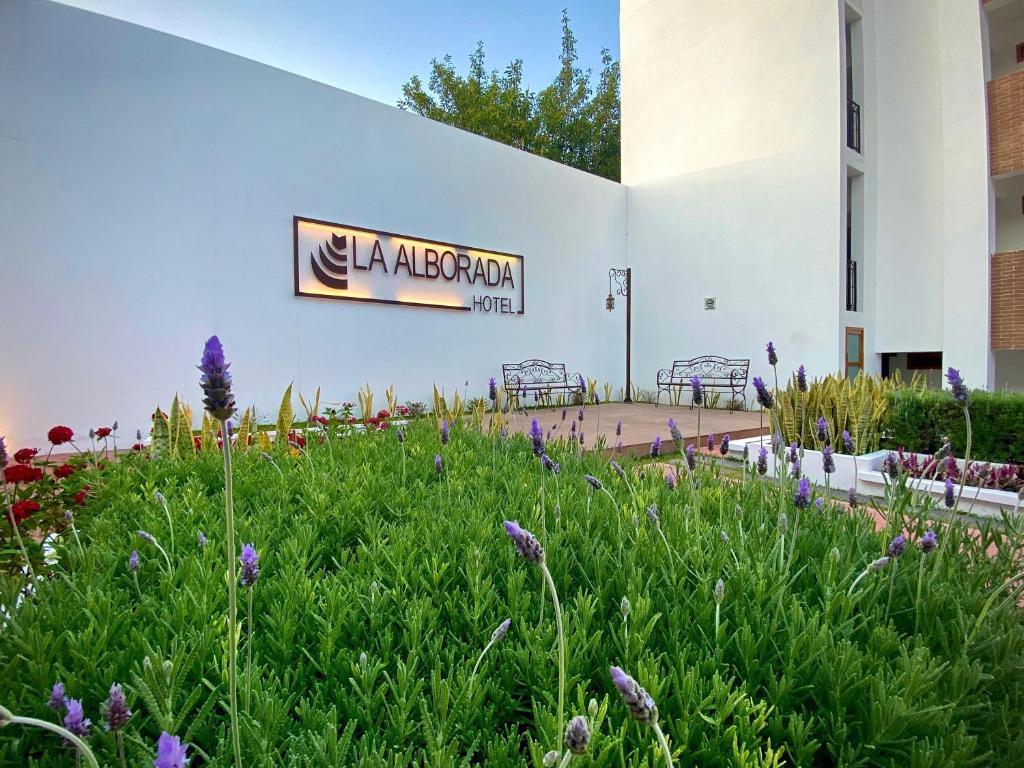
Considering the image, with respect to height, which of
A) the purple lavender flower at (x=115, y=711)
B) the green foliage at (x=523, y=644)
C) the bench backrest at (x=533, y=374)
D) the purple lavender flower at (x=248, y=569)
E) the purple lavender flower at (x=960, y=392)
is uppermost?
the bench backrest at (x=533, y=374)

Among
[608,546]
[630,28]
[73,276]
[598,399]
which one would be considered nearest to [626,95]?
[630,28]

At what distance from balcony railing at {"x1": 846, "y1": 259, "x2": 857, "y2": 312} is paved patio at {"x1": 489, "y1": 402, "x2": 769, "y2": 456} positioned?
9.29 ft

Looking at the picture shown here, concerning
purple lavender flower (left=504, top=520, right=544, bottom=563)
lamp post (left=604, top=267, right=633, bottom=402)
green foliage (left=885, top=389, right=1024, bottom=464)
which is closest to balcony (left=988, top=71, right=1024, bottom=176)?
lamp post (left=604, top=267, right=633, bottom=402)

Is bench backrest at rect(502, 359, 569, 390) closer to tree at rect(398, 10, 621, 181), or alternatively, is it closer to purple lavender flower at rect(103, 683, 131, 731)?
purple lavender flower at rect(103, 683, 131, 731)

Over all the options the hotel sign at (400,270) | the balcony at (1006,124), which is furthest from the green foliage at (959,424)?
the balcony at (1006,124)

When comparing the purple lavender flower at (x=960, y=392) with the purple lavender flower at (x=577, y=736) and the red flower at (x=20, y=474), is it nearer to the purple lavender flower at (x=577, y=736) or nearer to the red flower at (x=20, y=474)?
the purple lavender flower at (x=577, y=736)

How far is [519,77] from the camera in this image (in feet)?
55.6

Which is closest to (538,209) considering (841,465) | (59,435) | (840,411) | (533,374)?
(533,374)

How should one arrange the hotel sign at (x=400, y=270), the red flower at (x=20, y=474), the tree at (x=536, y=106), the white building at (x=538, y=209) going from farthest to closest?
the tree at (x=536, y=106) → the hotel sign at (x=400, y=270) → the white building at (x=538, y=209) → the red flower at (x=20, y=474)

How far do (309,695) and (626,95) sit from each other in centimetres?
1381

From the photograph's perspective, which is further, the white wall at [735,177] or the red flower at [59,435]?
the white wall at [735,177]

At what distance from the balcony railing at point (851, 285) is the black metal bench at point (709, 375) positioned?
209cm

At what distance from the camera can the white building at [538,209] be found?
215 inches

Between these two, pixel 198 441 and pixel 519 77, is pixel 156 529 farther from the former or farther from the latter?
pixel 519 77
